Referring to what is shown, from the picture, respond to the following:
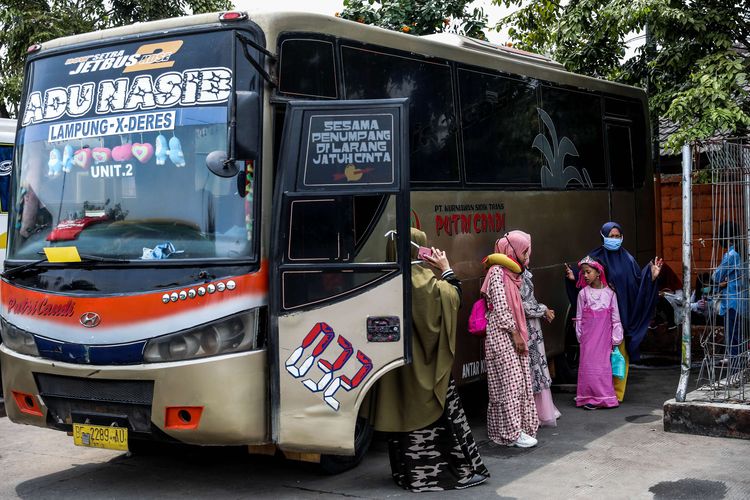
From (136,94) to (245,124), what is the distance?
3.01 ft

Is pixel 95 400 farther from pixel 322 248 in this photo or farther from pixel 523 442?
pixel 523 442

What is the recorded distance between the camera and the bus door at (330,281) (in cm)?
570

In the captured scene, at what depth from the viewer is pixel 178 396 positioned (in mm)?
5590

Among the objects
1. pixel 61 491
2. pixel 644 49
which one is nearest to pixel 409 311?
pixel 61 491

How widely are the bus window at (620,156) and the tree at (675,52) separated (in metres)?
0.46

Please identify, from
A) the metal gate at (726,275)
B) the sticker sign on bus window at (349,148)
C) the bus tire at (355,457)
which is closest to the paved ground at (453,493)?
the bus tire at (355,457)

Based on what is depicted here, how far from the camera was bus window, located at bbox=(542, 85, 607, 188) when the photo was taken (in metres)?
9.21

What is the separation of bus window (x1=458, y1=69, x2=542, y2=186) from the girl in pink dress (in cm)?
101

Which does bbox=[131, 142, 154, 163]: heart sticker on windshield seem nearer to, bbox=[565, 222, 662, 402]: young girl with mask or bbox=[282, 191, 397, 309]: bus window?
bbox=[282, 191, 397, 309]: bus window

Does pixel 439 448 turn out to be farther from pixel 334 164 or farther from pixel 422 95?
pixel 422 95

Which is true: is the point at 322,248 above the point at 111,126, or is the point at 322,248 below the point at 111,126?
below

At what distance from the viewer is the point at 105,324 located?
18.9 feet

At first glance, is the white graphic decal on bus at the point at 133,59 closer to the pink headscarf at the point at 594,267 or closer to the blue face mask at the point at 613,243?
the pink headscarf at the point at 594,267

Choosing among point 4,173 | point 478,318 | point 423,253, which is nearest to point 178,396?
point 423,253
